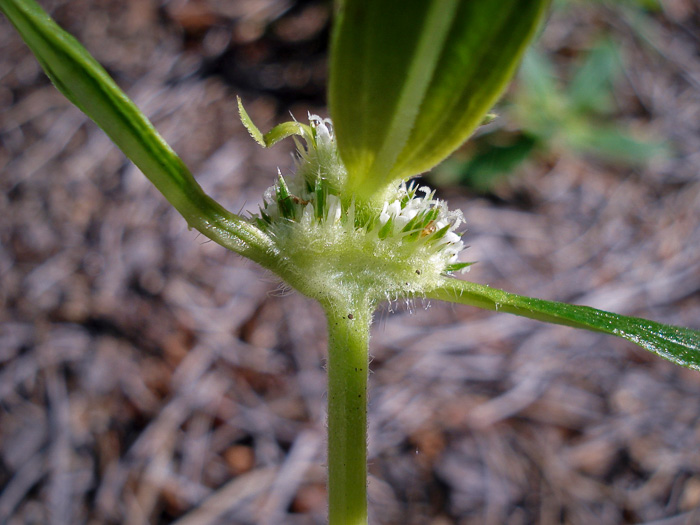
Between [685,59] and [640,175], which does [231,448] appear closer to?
[640,175]

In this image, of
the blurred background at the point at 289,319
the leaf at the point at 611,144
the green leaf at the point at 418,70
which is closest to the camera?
the green leaf at the point at 418,70

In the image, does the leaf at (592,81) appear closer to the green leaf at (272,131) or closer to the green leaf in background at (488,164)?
the green leaf in background at (488,164)

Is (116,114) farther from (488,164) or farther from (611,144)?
(611,144)

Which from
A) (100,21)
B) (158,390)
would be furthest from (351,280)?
(100,21)

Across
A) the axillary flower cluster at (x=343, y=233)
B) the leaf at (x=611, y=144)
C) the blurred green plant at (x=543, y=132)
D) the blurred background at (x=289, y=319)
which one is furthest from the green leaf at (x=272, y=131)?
the leaf at (x=611, y=144)

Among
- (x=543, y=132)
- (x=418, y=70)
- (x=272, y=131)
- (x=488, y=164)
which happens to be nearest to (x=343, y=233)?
(x=272, y=131)
